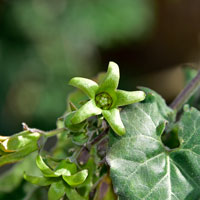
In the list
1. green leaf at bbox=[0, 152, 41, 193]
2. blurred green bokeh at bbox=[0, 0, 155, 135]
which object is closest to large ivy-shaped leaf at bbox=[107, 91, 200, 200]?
green leaf at bbox=[0, 152, 41, 193]

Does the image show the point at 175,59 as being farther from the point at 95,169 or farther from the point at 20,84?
the point at 95,169

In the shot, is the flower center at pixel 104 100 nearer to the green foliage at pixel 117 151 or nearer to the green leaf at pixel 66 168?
the green foliage at pixel 117 151

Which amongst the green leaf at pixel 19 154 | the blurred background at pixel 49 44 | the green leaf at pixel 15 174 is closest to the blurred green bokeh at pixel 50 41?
the blurred background at pixel 49 44

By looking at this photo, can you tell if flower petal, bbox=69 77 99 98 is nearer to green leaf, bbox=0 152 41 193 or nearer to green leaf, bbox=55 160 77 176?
green leaf, bbox=55 160 77 176

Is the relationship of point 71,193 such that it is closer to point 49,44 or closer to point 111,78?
point 111,78

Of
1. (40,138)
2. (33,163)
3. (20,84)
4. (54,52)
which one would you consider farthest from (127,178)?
(20,84)

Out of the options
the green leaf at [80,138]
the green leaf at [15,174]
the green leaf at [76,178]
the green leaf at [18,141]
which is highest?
the green leaf at [80,138]
